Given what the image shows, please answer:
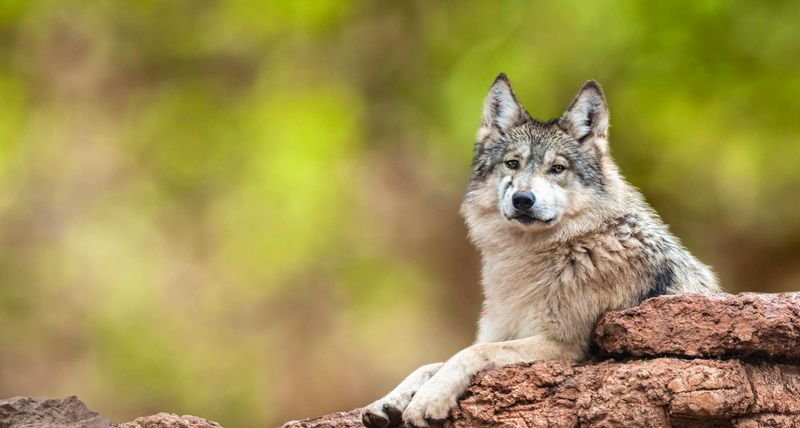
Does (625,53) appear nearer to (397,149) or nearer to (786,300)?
(397,149)

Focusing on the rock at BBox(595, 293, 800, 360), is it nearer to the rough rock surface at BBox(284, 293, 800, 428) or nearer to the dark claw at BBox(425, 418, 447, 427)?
the rough rock surface at BBox(284, 293, 800, 428)

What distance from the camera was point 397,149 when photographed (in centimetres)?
1633

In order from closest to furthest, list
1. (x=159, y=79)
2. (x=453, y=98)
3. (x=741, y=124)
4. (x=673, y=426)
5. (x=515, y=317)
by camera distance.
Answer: (x=673, y=426), (x=515, y=317), (x=741, y=124), (x=453, y=98), (x=159, y=79)

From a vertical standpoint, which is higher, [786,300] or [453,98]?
[453,98]

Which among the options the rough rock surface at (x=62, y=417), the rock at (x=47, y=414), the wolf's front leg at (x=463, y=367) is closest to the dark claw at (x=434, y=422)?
the wolf's front leg at (x=463, y=367)

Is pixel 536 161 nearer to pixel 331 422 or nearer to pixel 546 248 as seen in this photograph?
pixel 546 248

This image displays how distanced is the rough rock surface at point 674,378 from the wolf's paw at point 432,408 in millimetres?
68

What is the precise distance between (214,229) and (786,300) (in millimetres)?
9836

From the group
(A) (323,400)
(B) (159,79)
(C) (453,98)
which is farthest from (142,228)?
(C) (453,98)

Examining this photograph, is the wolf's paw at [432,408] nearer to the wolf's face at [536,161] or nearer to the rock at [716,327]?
the rock at [716,327]

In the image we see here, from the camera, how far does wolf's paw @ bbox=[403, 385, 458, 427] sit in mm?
8062

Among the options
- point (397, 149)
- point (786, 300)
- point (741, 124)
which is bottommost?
point (786, 300)

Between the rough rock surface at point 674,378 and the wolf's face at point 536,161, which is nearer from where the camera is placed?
the rough rock surface at point 674,378

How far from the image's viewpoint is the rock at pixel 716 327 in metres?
7.79
